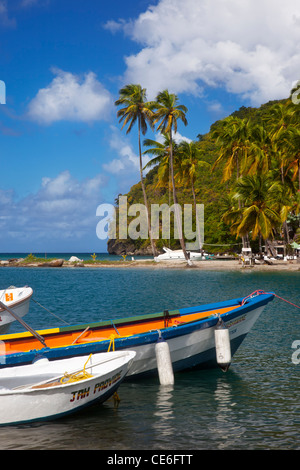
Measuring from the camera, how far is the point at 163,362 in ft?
33.7

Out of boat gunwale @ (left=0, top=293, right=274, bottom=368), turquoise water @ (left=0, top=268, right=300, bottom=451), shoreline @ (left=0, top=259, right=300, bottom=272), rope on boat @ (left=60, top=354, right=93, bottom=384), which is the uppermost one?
boat gunwale @ (left=0, top=293, right=274, bottom=368)

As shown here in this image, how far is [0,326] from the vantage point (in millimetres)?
17625

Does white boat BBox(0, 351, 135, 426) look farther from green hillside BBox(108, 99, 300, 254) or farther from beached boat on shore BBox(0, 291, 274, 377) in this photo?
green hillside BBox(108, 99, 300, 254)

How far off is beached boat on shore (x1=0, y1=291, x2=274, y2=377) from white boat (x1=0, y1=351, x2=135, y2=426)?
36 cm

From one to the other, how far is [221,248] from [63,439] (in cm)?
7721

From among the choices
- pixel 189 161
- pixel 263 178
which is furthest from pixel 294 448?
pixel 189 161

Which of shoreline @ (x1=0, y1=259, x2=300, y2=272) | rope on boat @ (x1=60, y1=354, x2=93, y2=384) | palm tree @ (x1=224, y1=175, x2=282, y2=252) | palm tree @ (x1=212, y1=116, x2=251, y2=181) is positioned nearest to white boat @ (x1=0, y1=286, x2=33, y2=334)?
rope on boat @ (x1=60, y1=354, x2=93, y2=384)

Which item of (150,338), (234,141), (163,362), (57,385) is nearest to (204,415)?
(163,362)

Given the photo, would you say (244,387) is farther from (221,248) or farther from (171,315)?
(221,248)

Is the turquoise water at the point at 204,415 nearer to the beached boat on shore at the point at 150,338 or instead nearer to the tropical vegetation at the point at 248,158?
the beached boat on shore at the point at 150,338

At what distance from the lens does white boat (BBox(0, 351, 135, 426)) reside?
26.0 feet

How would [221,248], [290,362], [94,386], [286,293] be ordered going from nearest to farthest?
[94,386], [290,362], [286,293], [221,248]

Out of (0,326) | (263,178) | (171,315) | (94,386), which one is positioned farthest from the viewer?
(263,178)
